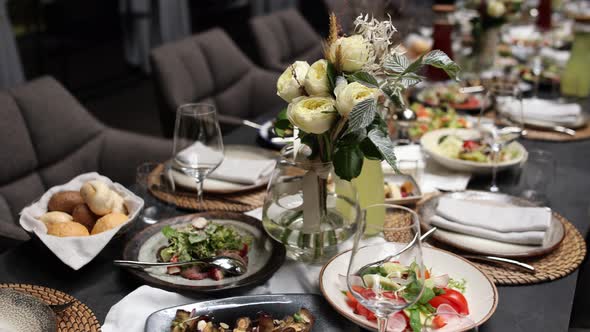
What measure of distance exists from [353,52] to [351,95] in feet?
0.30

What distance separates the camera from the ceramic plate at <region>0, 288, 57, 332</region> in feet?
3.04

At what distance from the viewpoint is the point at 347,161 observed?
1020mm

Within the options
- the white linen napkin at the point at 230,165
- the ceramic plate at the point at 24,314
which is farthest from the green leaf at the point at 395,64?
the ceramic plate at the point at 24,314

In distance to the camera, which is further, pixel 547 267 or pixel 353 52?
pixel 547 267

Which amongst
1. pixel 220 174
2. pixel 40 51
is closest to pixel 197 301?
pixel 220 174

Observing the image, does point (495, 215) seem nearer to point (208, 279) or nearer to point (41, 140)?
point (208, 279)

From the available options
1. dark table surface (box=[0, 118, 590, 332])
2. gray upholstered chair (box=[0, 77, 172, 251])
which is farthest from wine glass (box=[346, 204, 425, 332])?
gray upholstered chair (box=[0, 77, 172, 251])

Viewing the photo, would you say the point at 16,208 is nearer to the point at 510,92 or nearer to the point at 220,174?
the point at 220,174

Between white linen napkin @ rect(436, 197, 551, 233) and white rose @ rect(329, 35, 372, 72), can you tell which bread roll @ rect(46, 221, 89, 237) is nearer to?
white rose @ rect(329, 35, 372, 72)

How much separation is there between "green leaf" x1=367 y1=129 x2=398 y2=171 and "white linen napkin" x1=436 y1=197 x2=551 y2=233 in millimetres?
347

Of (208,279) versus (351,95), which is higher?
(351,95)

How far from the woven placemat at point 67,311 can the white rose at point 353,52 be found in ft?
1.87

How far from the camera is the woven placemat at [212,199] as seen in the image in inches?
55.1

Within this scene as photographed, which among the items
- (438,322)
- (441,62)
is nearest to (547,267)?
(438,322)
